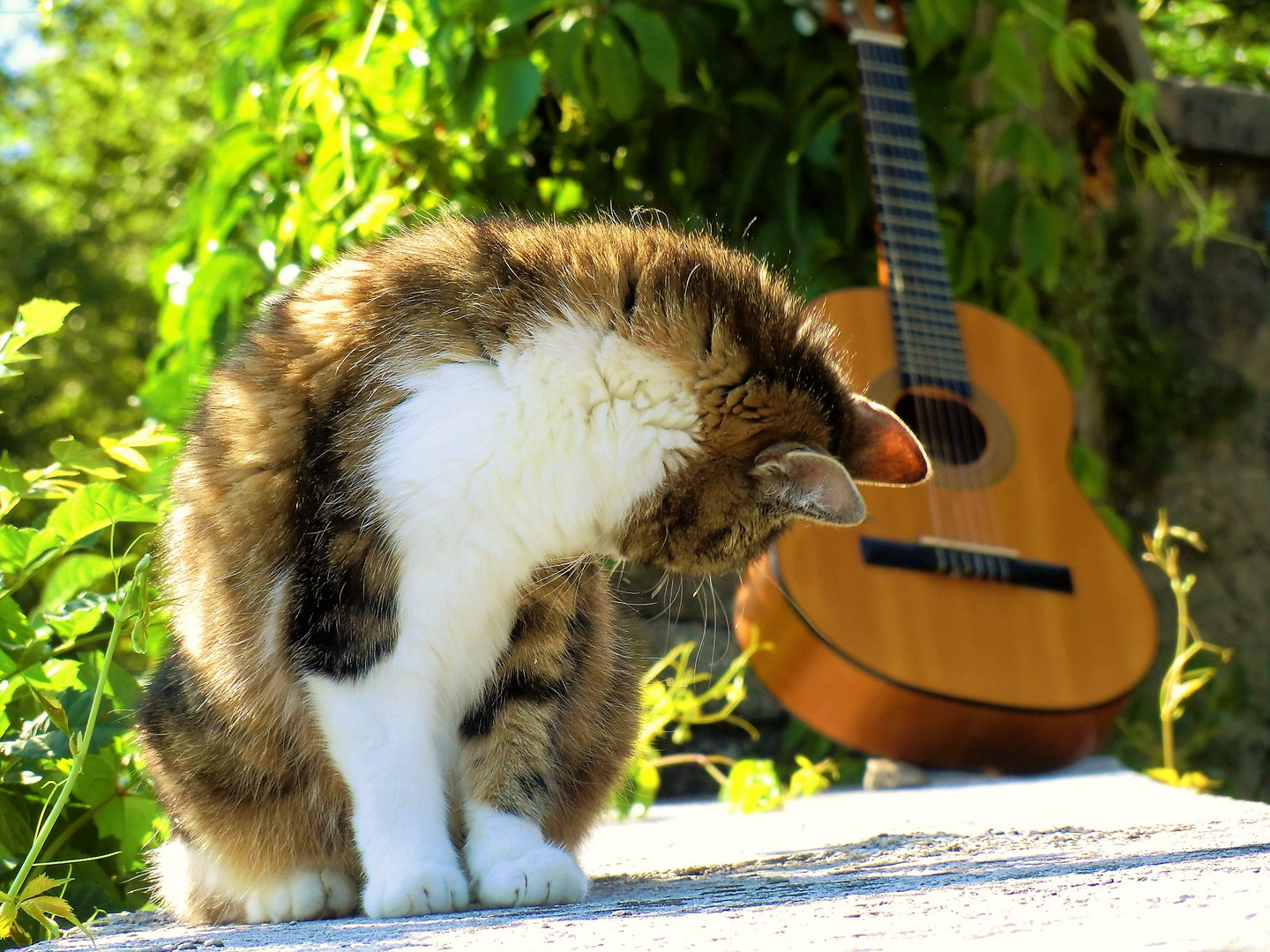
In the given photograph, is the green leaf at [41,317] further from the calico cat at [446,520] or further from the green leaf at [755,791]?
the green leaf at [755,791]

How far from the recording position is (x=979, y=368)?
2.55 m

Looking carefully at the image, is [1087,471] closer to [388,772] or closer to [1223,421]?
[1223,421]

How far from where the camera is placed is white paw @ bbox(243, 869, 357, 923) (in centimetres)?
129

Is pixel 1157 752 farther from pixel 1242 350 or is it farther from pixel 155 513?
pixel 155 513

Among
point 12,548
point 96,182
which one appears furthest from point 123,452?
point 96,182

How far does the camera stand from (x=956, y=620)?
225cm

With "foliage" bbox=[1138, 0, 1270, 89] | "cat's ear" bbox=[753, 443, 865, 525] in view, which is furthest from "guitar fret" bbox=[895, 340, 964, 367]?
"foliage" bbox=[1138, 0, 1270, 89]

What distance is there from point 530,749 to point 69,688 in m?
0.61

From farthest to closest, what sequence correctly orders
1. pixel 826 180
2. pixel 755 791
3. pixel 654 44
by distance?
1. pixel 826 180
2. pixel 654 44
3. pixel 755 791

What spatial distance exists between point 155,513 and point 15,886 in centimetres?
49

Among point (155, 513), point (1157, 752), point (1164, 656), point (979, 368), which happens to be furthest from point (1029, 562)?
point (155, 513)

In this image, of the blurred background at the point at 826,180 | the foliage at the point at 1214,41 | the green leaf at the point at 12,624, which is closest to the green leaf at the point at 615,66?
the blurred background at the point at 826,180

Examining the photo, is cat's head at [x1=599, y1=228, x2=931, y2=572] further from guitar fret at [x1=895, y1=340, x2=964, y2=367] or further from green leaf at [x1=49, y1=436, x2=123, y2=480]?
guitar fret at [x1=895, y1=340, x2=964, y2=367]

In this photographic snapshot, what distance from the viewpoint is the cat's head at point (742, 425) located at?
4.33 ft
